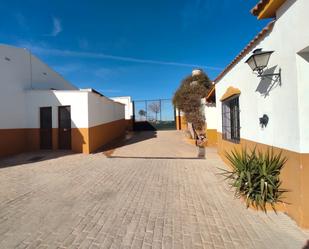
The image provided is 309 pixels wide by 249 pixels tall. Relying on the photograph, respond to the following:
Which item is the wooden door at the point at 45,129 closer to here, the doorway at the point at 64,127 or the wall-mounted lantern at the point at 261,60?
the doorway at the point at 64,127

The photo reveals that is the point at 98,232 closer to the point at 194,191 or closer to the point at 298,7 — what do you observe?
the point at 194,191

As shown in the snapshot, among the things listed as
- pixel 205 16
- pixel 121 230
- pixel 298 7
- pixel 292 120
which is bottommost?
pixel 121 230

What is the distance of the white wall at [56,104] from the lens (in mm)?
10125

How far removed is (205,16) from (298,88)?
953 cm

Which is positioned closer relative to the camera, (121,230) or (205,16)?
(121,230)

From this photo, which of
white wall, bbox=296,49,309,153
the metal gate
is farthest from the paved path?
the metal gate

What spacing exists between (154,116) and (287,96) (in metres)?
19.7

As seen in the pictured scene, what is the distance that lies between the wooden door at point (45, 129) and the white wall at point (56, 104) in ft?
0.66

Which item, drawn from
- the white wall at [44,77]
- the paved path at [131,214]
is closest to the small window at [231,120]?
the paved path at [131,214]

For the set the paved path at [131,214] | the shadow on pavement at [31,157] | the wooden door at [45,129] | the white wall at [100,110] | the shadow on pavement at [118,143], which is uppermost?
the white wall at [100,110]

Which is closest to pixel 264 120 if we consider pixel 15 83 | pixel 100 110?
pixel 100 110

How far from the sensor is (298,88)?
3150 millimetres

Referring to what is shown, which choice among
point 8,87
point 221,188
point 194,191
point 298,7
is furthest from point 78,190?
point 8,87

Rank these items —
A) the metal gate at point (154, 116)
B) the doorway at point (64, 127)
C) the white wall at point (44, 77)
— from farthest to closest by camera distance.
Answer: the metal gate at point (154, 116)
the white wall at point (44, 77)
the doorway at point (64, 127)
